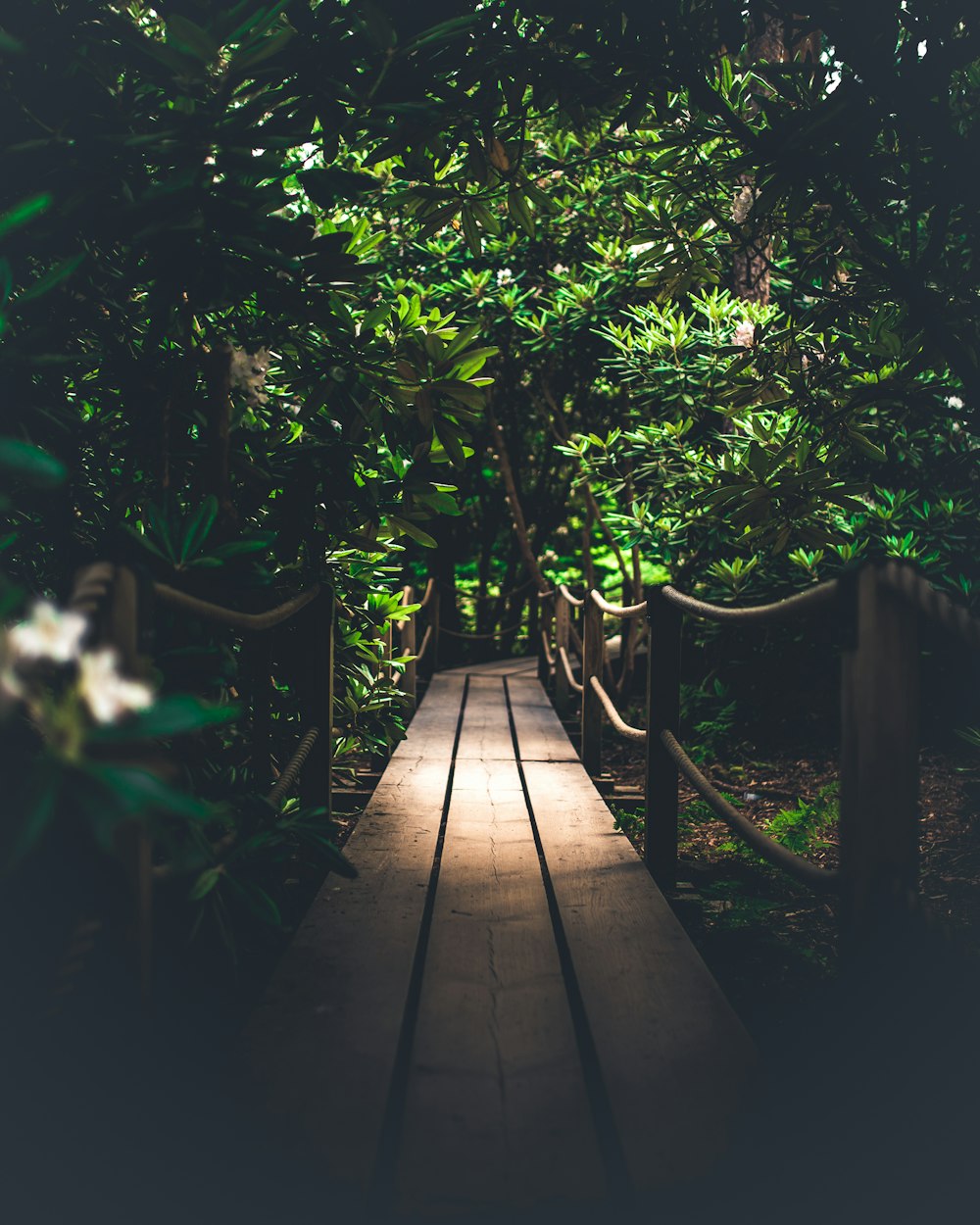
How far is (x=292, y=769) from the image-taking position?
1982 millimetres

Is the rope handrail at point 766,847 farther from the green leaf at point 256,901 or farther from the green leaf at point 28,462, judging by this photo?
the green leaf at point 28,462

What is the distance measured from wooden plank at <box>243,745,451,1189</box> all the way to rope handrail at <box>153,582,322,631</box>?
668mm

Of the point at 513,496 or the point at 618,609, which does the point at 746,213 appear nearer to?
the point at 618,609

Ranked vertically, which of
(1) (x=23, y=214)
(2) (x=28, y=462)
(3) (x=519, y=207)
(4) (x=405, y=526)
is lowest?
(2) (x=28, y=462)

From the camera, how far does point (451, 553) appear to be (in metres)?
10.6

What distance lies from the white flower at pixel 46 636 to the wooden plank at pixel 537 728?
3266 mm

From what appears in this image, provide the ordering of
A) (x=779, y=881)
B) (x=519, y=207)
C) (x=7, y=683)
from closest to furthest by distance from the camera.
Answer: (x=7, y=683) < (x=519, y=207) < (x=779, y=881)

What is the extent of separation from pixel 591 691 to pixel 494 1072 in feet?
9.28

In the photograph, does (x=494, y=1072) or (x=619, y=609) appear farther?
(x=619, y=609)

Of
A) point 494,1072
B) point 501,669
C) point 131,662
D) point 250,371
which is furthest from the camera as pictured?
point 501,669

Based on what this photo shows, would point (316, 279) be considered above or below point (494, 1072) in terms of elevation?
above

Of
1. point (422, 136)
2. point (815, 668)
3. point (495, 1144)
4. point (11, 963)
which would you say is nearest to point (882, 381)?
point (422, 136)

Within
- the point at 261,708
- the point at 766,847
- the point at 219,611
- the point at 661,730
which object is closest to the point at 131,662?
the point at 219,611

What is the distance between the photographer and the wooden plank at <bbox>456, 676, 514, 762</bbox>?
13.5 ft
